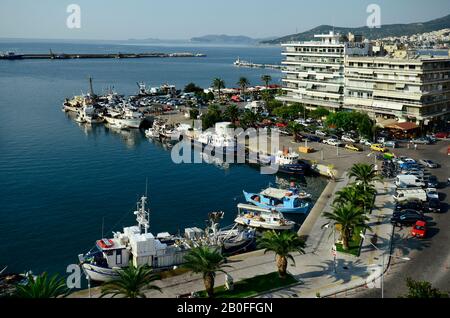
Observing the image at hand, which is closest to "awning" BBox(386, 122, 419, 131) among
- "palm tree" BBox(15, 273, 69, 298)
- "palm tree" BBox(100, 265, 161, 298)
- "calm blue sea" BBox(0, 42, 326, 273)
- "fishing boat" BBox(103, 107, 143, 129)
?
"calm blue sea" BBox(0, 42, 326, 273)

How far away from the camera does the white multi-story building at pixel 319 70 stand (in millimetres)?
98688

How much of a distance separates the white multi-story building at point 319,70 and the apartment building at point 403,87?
3.91 m

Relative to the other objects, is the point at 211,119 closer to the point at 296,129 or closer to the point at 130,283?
the point at 296,129

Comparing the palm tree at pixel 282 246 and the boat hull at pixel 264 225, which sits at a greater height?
the palm tree at pixel 282 246

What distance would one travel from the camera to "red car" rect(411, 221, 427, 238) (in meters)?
42.4

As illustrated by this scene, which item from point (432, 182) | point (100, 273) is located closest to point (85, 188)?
point (100, 273)

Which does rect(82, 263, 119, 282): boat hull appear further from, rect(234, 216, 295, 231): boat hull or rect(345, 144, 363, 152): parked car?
rect(345, 144, 363, 152): parked car

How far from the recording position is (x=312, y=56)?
10412 cm

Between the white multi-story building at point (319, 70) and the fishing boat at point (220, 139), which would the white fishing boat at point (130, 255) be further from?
the white multi-story building at point (319, 70)

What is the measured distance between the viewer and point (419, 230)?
42.7 metres

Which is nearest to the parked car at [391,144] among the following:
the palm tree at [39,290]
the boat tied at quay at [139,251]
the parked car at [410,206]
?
the parked car at [410,206]

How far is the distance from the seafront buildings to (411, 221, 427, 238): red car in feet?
152
